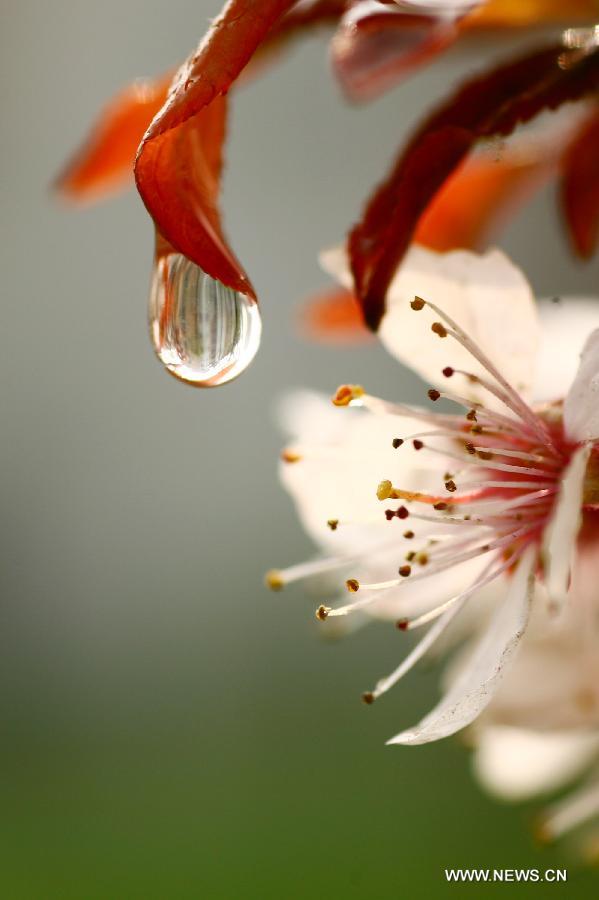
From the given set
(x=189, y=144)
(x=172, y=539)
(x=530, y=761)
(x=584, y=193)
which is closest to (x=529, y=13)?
(x=584, y=193)

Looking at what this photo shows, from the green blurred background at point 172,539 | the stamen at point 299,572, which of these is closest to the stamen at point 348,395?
the stamen at point 299,572

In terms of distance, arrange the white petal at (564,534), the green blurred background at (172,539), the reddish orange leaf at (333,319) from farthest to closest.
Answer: the green blurred background at (172,539), the reddish orange leaf at (333,319), the white petal at (564,534)

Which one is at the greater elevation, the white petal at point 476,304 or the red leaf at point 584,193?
the red leaf at point 584,193

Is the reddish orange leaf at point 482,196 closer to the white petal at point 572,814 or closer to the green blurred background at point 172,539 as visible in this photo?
the white petal at point 572,814

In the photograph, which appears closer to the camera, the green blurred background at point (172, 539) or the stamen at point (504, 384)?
the stamen at point (504, 384)

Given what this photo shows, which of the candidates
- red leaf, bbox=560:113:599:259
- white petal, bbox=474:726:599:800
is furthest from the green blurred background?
red leaf, bbox=560:113:599:259

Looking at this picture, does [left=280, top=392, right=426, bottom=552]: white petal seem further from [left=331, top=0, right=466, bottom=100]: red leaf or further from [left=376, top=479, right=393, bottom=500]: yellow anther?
[left=331, top=0, right=466, bottom=100]: red leaf

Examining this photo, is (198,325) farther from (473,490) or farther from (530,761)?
(530,761)
